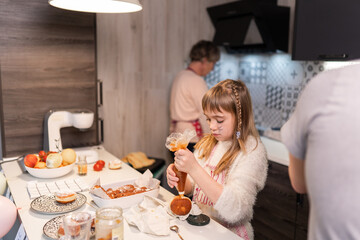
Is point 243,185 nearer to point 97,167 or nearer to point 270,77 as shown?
point 97,167

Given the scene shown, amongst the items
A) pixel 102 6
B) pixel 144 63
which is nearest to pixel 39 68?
pixel 102 6

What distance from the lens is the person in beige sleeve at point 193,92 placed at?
3004mm

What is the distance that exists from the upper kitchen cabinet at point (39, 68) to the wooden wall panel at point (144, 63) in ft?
1.08

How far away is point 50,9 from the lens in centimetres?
237

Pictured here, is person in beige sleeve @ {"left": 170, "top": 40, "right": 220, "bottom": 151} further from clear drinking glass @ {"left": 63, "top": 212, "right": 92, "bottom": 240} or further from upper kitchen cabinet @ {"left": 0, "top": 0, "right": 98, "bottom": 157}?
clear drinking glass @ {"left": 63, "top": 212, "right": 92, "bottom": 240}

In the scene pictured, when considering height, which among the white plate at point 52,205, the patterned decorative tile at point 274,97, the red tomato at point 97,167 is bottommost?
the white plate at point 52,205

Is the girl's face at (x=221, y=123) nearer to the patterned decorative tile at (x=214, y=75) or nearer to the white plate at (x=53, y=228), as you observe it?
the white plate at (x=53, y=228)

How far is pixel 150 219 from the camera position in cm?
126

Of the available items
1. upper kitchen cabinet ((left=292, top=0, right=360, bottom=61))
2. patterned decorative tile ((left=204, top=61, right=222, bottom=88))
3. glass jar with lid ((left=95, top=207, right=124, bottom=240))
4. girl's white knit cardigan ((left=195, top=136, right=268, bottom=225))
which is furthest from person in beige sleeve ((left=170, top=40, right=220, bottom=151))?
glass jar with lid ((left=95, top=207, right=124, bottom=240))

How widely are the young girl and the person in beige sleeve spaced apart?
1.38 metres

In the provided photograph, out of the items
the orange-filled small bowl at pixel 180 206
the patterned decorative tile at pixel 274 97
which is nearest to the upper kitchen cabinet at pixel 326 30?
the patterned decorative tile at pixel 274 97

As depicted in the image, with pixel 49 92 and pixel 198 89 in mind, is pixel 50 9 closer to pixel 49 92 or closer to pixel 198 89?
pixel 49 92

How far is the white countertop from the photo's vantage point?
7.94 ft

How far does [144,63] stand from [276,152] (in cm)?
142
